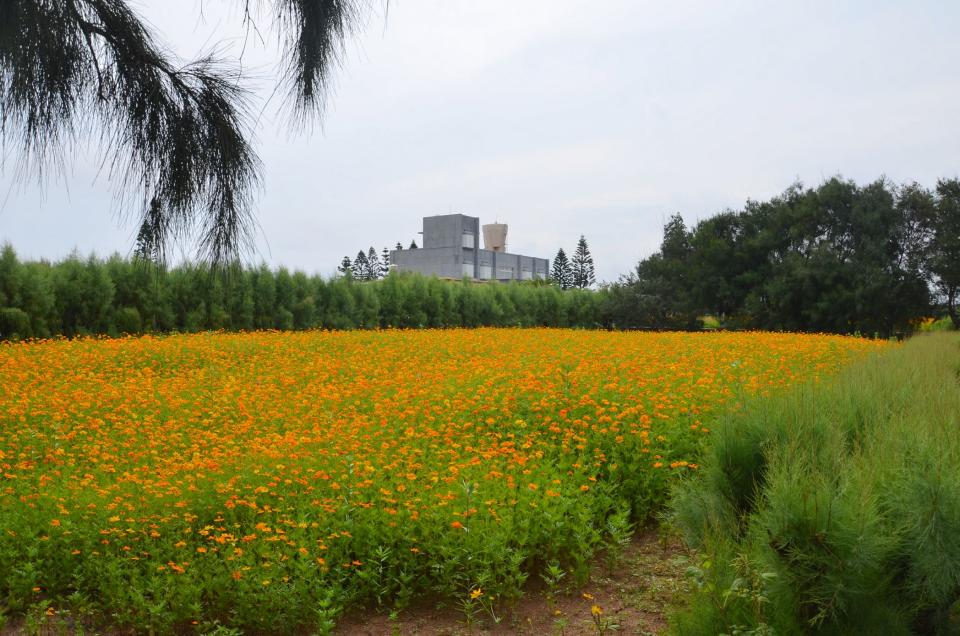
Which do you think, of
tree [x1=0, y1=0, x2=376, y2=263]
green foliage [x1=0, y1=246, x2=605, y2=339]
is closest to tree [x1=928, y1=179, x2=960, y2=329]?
green foliage [x1=0, y1=246, x2=605, y2=339]

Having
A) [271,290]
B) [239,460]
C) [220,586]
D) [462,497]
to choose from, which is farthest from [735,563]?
[271,290]

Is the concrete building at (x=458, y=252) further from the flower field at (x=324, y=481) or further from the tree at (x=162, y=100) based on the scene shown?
the tree at (x=162, y=100)

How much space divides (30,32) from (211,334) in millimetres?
13501

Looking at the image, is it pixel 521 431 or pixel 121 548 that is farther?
pixel 521 431

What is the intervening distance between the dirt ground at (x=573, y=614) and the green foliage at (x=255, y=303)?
22.1 ft

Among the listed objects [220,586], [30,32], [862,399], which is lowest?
[220,586]

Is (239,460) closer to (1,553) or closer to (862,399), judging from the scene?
(1,553)

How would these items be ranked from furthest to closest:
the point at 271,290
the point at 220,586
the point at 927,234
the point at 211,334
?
the point at 927,234 → the point at 271,290 → the point at 211,334 → the point at 220,586

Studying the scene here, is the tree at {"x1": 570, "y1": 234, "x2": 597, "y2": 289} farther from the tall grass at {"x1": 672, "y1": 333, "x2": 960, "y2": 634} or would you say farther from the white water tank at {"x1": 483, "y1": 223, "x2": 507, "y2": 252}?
the tall grass at {"x1": 672, "y1": 333, "x2": 960, "y2": 634}

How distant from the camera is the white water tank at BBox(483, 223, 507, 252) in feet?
193

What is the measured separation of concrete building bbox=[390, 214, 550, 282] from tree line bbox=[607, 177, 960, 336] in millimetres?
26182

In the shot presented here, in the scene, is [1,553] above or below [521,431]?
below

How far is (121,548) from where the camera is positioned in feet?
14.3

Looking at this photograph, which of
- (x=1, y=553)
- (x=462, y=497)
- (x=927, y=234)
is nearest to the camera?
(x=1, y=553)
